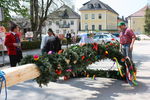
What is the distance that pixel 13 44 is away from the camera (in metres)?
7.22

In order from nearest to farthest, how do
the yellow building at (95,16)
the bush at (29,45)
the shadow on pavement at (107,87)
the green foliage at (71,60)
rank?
the green foliage at (71,60) → the shadow on pavement at (107,87) → the bush at (29,45) → the yellow building at (95,16)

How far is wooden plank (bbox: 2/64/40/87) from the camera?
3.94 m

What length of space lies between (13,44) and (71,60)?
213 centimetres

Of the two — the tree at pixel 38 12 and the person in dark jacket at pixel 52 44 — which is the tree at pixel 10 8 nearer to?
the tree at pixel 38 12

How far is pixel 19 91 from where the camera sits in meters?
6.51

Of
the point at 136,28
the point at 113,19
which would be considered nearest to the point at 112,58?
the point at 113,19

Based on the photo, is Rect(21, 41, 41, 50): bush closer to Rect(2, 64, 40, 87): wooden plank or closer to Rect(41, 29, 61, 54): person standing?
Rect(41, 29, 61, 54): person standing

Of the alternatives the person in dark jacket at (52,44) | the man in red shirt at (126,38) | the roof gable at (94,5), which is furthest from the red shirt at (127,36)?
the roof gable at (94,5)

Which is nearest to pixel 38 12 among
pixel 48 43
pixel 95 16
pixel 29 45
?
pixel 29 45

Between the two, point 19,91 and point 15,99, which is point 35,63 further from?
point 19,91

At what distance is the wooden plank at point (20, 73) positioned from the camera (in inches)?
155

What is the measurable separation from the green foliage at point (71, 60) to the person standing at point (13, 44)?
1.83 m

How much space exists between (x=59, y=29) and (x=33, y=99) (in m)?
78.8

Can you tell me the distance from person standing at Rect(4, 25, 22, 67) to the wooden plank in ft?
8.91
